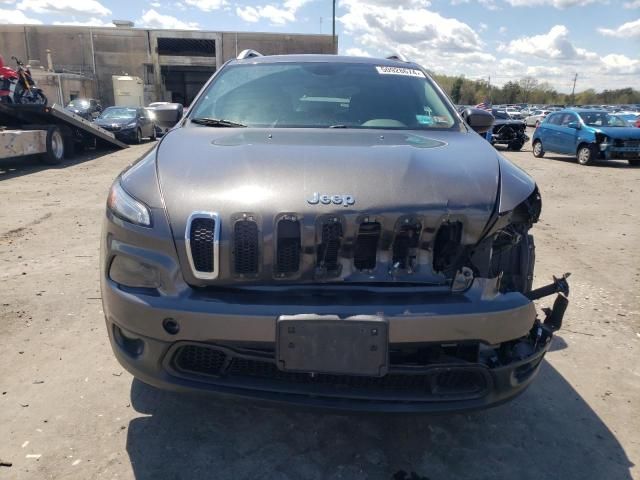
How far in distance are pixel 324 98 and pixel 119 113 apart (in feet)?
60.3

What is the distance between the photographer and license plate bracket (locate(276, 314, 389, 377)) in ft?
6.07

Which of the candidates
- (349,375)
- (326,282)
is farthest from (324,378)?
(326,282)

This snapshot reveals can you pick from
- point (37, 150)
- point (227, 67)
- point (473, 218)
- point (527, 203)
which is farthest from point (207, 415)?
point (37, 150)

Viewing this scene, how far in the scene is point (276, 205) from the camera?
196cm

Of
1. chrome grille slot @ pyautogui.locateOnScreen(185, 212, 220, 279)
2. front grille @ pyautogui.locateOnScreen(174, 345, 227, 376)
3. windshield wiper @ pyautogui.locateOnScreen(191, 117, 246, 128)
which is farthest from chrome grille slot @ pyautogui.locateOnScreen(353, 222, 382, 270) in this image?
windshield wiper @ pyautogui.locateOnScreen(191, 117, 246, 128)

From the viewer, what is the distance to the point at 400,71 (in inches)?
147

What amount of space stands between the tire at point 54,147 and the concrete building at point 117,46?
3488cm

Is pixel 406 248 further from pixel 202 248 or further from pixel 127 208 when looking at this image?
pixel 127 208

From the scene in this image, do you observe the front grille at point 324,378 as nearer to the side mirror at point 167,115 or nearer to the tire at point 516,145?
the side mirror at point 167,115

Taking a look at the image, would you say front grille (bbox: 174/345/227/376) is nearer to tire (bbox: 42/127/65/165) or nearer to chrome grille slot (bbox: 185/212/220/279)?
chrome grille slot (bbox: 185/212/220/279)

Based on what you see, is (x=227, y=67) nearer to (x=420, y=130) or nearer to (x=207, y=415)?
(x=420, y=130)

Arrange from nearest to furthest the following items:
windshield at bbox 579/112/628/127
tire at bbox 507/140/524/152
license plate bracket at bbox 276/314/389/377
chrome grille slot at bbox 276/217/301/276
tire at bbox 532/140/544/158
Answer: license plate bracket at bbox 276/314/389/377, chrome grille slot at bbox 276/217/301/276, windshield at bbox 579/112/628/127, tire at bbox 532/140/544/158, tire at bbox 507/140/524/152

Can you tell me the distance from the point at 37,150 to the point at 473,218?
41.8ft

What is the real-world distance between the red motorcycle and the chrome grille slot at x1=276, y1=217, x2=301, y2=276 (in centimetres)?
1318
